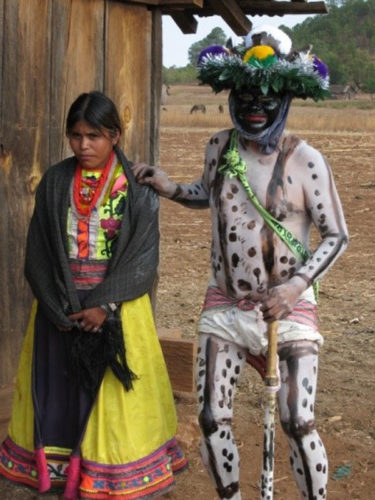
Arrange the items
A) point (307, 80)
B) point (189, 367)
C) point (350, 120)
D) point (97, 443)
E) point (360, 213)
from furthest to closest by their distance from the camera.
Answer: point (350, 120), point (360, 213), point (189, 367), point (97, 443), point (307, 80)

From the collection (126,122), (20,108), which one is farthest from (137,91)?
(20,108)

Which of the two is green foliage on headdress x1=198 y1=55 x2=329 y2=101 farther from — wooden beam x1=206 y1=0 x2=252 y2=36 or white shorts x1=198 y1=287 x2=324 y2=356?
wooden beam x1=206 y1=0 x2=252 y2=36

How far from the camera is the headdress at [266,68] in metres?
3.90

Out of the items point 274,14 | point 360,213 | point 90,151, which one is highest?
point 274,14

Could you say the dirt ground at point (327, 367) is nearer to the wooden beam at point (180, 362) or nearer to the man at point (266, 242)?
the wooden beam at point (180, 362)

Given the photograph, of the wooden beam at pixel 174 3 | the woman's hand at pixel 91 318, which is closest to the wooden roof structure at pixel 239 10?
the wooden beam at pixel 174 3

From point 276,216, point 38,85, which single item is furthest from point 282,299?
point 38,85

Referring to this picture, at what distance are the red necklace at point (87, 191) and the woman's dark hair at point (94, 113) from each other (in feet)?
0.65

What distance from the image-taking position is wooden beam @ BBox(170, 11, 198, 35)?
20.9 feet

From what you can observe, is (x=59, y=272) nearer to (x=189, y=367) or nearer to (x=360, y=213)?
(x=189, y=367)

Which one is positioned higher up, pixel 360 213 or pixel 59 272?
pixel 59 272

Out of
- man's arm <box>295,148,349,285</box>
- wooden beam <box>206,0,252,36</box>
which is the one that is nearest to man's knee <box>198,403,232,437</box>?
man's arm <box>295,148,349,285</box>

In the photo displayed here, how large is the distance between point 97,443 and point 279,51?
5.90ft

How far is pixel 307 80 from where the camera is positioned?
12.8 ft
